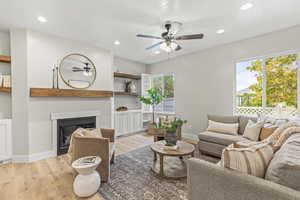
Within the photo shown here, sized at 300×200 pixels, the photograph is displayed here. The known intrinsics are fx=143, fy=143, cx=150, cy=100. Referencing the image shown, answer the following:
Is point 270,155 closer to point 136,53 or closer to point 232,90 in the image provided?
point 232,90

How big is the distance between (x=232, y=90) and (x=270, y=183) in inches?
134

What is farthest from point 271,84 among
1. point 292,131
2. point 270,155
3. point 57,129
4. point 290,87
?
point 57,129

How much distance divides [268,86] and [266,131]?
1.38 meters

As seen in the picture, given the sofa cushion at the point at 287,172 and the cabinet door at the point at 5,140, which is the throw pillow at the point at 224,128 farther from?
the cabinet door at the point at 5,140

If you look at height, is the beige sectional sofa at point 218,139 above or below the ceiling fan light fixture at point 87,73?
below

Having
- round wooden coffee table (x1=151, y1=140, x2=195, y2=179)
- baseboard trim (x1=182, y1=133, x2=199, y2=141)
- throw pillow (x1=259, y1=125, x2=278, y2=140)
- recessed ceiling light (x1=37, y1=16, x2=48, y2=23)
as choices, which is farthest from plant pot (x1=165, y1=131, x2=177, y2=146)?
recessed ceiling light (x1=37, y1=16, x2=48, y2=23)

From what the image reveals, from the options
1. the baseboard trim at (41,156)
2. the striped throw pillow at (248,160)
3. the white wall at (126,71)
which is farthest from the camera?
the white wall at (126,71)

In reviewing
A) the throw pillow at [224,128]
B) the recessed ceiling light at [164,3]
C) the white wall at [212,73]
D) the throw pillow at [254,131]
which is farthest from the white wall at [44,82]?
the throw pillow at [254,131]

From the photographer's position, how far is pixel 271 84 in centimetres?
346

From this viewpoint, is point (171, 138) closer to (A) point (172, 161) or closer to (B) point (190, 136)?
(A) point (172, 161)

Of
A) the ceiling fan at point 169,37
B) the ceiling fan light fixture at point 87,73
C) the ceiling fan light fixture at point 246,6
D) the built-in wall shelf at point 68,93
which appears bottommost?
the built-in wall shelf at point 68,93

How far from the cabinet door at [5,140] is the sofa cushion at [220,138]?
410 centimetres

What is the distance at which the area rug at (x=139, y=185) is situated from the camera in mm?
1938

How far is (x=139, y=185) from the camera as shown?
2180 mm
